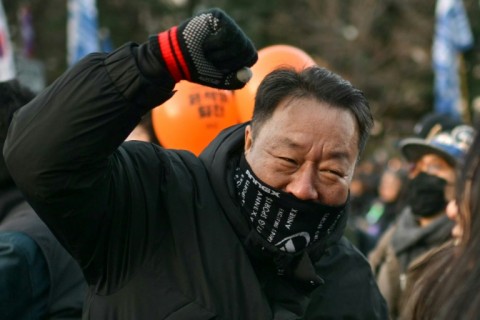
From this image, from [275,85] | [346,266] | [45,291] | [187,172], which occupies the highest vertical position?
[275,85]

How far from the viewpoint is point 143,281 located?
2584 millimetres

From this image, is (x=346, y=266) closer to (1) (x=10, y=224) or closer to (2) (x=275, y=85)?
(2) (x=275, y=85)

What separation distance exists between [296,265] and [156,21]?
2303cm

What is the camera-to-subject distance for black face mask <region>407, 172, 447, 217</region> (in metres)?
5.91

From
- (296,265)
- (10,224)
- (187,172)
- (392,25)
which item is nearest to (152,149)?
(187,172)

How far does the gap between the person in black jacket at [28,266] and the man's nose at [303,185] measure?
923 mm

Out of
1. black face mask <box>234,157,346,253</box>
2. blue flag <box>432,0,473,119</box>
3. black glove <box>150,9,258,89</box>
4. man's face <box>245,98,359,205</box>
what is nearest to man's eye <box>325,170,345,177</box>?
man's face <box>245,98,359,205</box>

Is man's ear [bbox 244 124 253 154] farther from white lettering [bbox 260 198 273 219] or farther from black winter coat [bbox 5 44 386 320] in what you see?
white lettering [bbox 260 198 273 219]

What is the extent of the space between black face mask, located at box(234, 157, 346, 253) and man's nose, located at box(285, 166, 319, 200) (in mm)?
17

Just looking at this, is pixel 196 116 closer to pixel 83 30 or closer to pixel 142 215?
pixel 142 215

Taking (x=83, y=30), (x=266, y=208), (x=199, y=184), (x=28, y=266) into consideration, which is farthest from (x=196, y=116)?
(x=83, y=30)

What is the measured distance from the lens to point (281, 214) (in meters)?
2.68

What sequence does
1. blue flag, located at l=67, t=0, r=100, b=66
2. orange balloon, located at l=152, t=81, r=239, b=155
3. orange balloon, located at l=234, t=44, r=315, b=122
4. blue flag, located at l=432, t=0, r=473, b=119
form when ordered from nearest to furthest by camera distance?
orange balloon, located at l=234, t=44, r=315, b=122
orange balloon, located at l=152, t=81, r=239, b=155
blue flag, located at l=67, t=0, r=100, b=66
blue flag, located at l=432, t=0, r=473, b=119

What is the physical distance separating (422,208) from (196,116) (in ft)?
6.87
